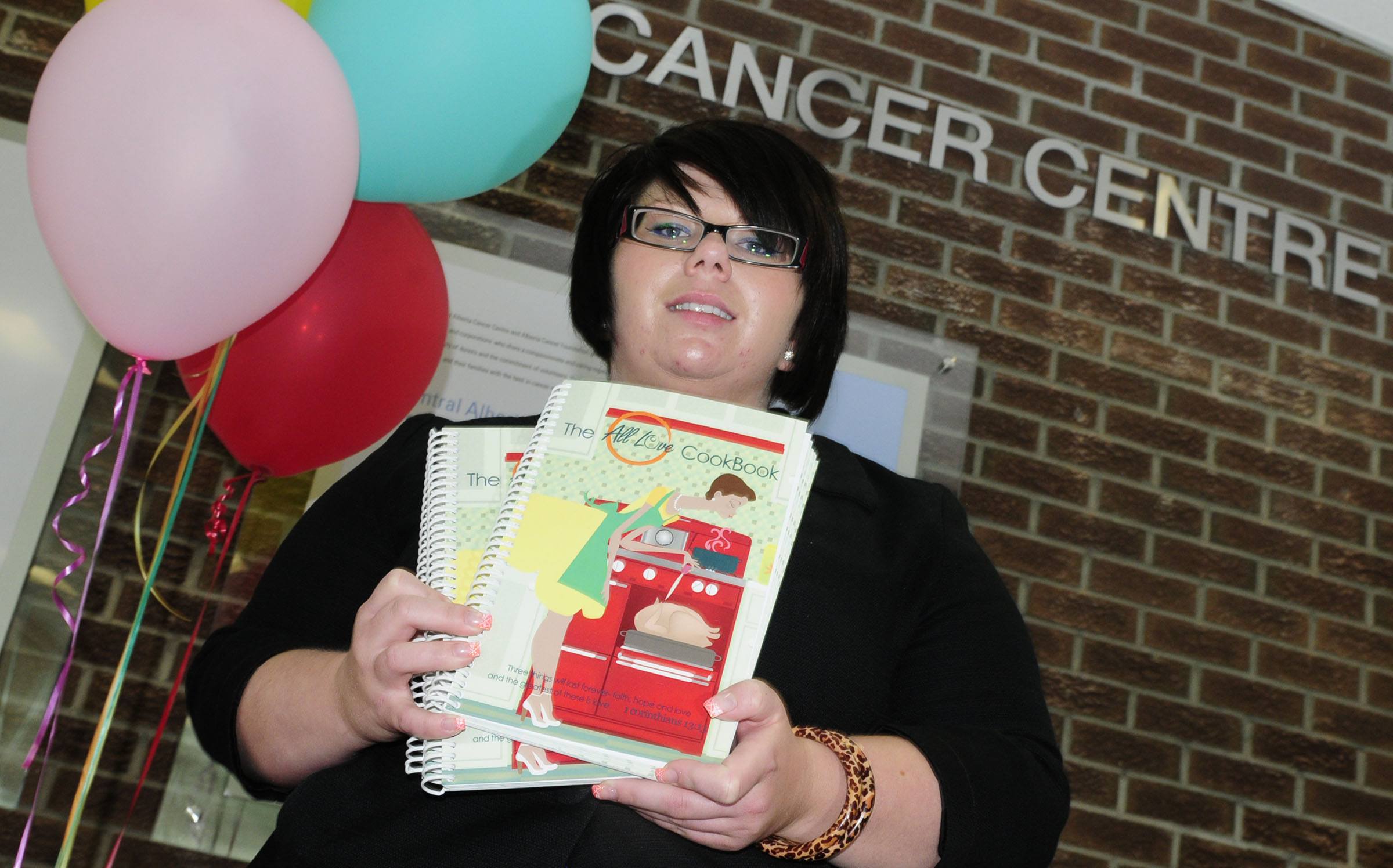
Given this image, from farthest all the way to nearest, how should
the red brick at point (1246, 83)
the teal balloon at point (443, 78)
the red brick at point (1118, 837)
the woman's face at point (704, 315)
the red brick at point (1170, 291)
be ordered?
the red brick at point (1246, 83) < the red brick at point (1170, 291) < the red brick at point (1118, 837) < the teal balloon at point (443, 78) < the woman's face at point (704, 315)

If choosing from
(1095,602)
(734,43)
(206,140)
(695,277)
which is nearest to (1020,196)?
(734,43)

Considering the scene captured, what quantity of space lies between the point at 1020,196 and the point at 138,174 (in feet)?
7.81

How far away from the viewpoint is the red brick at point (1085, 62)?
10.7 ft

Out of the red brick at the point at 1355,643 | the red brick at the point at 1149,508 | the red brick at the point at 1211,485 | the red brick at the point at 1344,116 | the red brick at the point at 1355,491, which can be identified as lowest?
the red brick at the point at 1355,643

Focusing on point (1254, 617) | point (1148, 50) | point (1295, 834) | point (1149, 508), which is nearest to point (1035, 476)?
point (1149, 508)

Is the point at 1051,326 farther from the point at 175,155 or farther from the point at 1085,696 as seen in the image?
the point at 175,155

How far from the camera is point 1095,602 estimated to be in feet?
9.37

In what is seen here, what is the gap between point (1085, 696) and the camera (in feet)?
9.12

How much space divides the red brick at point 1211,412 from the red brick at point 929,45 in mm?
867

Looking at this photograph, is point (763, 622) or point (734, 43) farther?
point (734, 43)

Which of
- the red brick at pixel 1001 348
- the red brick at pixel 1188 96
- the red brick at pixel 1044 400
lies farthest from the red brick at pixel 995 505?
the red brick at pixel 1188 96

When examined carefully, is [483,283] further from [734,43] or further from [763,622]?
[763,622]

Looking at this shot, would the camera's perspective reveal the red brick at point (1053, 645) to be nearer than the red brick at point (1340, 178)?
Yes

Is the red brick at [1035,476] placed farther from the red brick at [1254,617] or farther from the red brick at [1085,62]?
the red brick at [1085,62]
